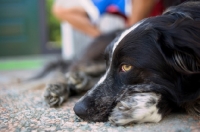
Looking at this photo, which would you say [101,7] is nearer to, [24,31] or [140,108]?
[140,108]

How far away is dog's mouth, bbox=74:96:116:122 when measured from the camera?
2.33 m

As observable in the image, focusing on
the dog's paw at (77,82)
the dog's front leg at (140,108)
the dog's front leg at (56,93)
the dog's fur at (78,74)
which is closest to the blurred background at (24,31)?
the dog's fur at (78,74)

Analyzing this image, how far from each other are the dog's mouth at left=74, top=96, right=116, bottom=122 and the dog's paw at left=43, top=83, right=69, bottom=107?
0.55 m

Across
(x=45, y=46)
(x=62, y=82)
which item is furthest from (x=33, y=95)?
(x=45, y=46)

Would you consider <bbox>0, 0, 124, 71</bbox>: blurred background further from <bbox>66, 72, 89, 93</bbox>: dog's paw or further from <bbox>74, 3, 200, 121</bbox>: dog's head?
<bbox>74, 3, 200, 121</bbox>: dog's head

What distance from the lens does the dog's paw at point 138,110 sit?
2.22m

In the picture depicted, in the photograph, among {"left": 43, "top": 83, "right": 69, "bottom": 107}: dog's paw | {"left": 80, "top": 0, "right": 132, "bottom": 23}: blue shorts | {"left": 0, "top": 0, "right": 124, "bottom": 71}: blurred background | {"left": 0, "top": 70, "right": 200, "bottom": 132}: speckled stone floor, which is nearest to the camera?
{"left": 0, "top": 70, "right": 200, "bottom": 132}: speckled stone floor

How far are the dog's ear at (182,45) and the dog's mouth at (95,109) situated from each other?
1.69 ft

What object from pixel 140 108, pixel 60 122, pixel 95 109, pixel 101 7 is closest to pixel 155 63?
pixel 140 108

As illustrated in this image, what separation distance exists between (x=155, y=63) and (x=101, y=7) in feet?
9.95

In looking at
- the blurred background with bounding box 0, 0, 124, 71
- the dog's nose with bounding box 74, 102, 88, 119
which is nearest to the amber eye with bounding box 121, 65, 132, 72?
the dog's nose with bounding box 74, 102, 88, 119

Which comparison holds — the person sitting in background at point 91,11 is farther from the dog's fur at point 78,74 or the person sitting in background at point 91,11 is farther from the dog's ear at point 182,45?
the dog's ear at point 182,45

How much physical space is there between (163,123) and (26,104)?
1.31 metres

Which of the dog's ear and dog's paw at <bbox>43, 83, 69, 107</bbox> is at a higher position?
the dog's ear
